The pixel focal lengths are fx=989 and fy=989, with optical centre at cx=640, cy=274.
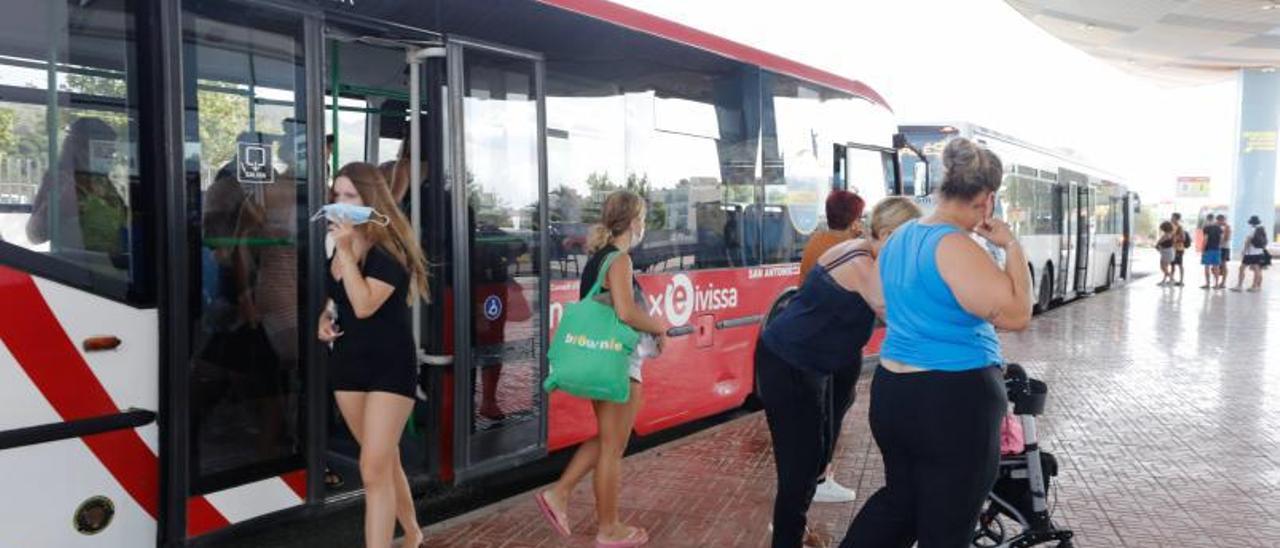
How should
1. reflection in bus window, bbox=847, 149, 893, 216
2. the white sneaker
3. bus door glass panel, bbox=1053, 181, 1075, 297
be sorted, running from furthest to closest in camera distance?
bus door glass panel, bbox=1053, 181, 1075, 297, reflection in bus window, bbox=847, 149, 893, 216, the white sneaker

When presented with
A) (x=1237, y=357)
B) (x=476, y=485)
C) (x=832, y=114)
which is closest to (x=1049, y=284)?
(x=1237, y=357)

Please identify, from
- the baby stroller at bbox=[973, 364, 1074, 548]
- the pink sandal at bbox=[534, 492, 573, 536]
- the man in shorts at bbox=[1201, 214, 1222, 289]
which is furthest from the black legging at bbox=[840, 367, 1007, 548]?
the man in shorts at bbox=[1201, 214, 1222, 289]

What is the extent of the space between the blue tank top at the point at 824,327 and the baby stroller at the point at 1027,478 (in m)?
0.68

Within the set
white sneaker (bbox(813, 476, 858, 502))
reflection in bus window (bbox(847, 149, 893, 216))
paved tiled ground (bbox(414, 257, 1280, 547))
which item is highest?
reflection in bus window (bbox(847, 149, 893, 216))

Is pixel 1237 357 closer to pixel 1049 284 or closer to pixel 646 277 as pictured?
pixel 1049 284

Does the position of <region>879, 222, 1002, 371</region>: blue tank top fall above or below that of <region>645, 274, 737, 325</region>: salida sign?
above

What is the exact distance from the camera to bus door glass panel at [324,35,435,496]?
16.9 feet

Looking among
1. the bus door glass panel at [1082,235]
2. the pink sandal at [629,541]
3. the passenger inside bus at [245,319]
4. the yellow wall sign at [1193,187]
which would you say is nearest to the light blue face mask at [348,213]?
the passenger inside bus at [245,319]

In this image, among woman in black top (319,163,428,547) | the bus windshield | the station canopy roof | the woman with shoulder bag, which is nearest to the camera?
woman in black top (319,163,428,547)

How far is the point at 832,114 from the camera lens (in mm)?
8961

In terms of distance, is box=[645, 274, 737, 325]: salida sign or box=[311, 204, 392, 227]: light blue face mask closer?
box=[311, 204, 392, 227]: light blue face mask

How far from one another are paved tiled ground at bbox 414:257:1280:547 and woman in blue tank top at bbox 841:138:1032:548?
2.13 metres

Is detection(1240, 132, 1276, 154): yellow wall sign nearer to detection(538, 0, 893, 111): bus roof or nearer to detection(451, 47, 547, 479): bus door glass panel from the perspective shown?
detection(538, 0, 893, 111): bus roof

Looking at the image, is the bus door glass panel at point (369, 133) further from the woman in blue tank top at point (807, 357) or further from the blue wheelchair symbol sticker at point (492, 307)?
the woman in blue tank top at point (807, 357)
